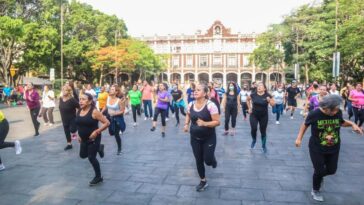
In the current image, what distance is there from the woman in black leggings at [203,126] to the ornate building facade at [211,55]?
63.4 m

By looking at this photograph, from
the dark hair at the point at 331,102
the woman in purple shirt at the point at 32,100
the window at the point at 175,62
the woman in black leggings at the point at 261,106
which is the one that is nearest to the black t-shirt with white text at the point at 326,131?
the dark hair at the point at 331,102

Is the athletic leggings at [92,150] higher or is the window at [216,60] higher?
the window at [216,60]

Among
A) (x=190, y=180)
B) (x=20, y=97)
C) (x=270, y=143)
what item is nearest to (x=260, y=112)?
(x=270, y=143)

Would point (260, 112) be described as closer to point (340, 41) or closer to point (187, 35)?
point (340, 41)

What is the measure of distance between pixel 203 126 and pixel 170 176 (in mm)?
1357

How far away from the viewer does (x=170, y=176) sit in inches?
216

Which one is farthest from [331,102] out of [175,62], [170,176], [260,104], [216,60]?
[175,62]

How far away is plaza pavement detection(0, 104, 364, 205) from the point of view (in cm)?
449

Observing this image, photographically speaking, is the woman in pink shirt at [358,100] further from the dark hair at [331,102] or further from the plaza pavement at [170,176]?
the dark hair at [331,102]

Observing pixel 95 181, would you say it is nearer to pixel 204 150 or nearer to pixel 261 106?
pixel 204 150

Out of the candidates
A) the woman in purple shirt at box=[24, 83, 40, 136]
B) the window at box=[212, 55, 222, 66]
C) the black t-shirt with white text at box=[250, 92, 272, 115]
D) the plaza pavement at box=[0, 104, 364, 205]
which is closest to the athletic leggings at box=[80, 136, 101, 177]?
the plaza pavement at box=[0, 104, 364, 205]

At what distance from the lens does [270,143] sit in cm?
844

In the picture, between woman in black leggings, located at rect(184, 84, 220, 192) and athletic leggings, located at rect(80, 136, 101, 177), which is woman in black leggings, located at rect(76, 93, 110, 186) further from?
woman in black leggings, located at rect(184, 84, 220, 192)

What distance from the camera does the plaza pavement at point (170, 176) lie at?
177 inches
